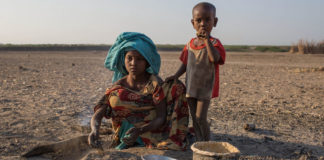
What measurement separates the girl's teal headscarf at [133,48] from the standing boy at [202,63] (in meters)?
0.30

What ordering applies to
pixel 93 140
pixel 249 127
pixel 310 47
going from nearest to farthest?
pixel 93 140, pixel 249 127, pixel 310 47

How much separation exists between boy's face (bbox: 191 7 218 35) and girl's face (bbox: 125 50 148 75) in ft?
2.17

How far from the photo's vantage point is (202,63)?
130 inches

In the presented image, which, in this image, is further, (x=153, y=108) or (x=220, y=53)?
(x=153, y=108)

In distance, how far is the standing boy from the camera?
3.14 metres

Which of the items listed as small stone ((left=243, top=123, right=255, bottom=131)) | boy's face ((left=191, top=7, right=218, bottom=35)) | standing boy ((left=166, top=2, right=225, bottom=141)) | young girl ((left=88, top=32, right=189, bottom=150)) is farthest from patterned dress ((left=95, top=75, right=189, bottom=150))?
small stone ((left=243, top=123, right=255, bottom=131))

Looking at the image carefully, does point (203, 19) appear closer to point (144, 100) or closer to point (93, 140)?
point (144, 100)

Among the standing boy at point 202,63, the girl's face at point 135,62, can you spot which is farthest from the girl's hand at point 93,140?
the standing boy at point 202,63

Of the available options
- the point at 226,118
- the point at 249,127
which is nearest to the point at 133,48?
the point at 249,127

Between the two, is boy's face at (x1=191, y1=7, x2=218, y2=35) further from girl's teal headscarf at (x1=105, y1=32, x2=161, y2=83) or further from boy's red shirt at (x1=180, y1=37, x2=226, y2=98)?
girl's teal headscarf at (x1=105, y1=32, x2=161, y2=83)

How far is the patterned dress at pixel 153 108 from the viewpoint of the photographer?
3.45 meters

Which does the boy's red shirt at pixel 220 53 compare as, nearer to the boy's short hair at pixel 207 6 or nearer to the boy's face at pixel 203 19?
the boy's face at pixel 203 19

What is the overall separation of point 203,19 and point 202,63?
17.4 inches

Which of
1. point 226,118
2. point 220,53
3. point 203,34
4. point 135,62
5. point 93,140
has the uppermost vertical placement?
point 203,34
